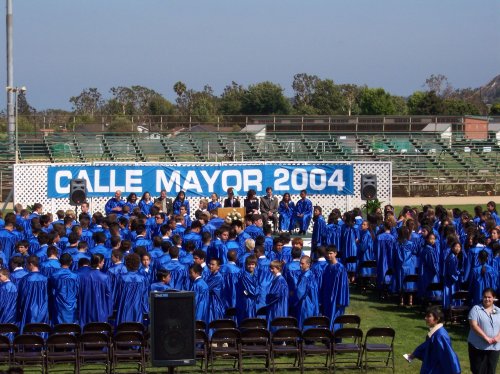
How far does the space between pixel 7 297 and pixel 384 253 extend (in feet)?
26.7

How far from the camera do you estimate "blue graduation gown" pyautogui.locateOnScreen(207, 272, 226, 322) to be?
14758mm

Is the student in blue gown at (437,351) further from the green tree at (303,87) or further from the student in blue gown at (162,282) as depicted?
the green tree at (303,87)

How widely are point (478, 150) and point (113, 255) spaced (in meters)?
37.7

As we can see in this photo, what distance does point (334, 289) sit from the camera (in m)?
15.2

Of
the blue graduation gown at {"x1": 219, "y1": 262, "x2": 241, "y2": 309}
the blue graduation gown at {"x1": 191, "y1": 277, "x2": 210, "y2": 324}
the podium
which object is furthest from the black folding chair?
the podium

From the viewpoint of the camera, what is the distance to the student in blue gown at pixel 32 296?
47.1ft

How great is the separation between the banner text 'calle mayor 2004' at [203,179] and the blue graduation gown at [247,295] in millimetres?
14191

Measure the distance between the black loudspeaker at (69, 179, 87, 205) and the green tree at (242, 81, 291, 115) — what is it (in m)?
59.0

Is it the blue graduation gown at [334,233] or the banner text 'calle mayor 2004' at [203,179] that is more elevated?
the banner text 'calle mayor 2004' at [203,179]

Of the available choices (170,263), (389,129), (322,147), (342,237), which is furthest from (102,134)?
(170,263)

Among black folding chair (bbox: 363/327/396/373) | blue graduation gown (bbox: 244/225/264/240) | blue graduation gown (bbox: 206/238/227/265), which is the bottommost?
black folding chair (bbox: 363/327/396/373)

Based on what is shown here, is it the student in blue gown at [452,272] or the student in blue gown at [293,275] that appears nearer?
the student in blue gown at [293,275]

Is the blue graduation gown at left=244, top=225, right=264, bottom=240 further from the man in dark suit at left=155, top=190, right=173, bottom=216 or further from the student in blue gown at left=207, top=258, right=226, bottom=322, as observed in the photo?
the man in dark suit at left=155, top=190, right=173, bottom=216

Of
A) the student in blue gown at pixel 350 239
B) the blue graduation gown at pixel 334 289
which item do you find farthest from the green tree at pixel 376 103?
the blue graduation gown at pixel 334 289
